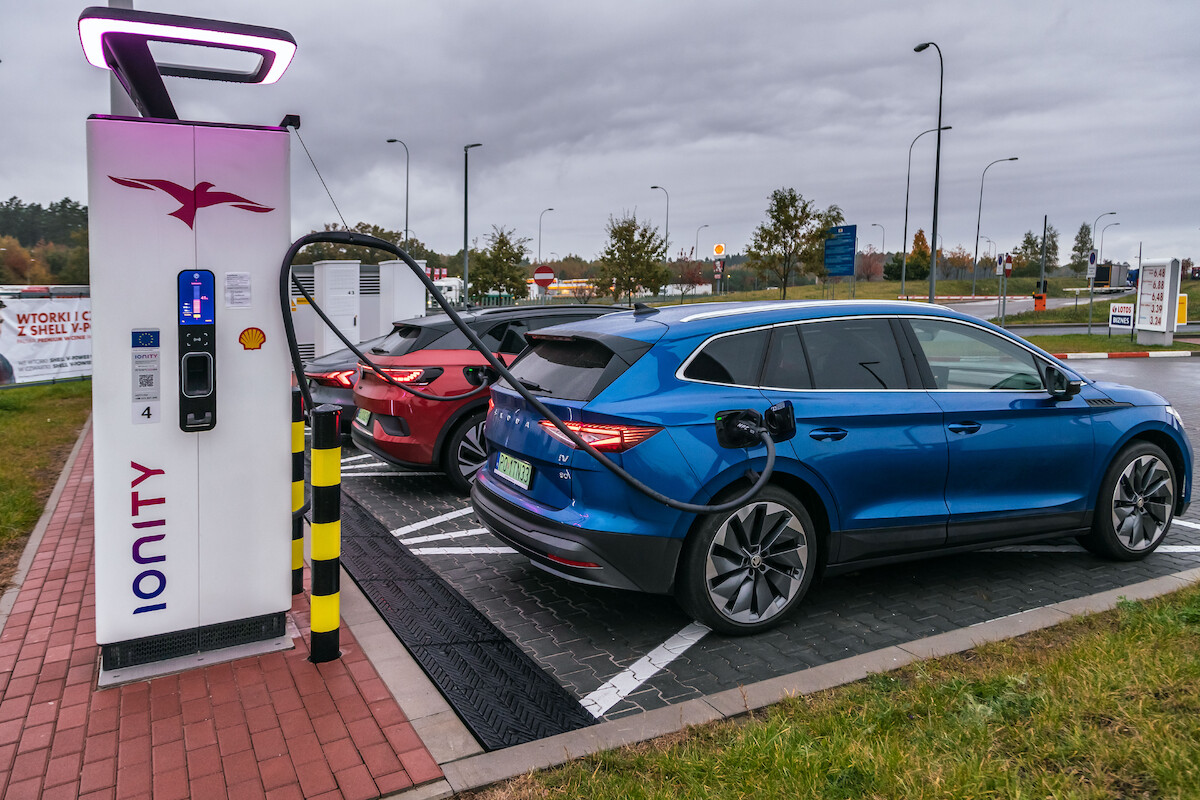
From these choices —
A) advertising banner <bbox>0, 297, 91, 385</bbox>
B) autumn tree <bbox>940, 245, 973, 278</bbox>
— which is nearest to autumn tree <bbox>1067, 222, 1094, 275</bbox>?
autumn tree <bbox>940, 245, 973, 278</bbox>

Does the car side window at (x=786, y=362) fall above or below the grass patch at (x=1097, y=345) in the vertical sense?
above

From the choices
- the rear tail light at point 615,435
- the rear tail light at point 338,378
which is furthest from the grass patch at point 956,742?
the rear tail light at point 338,378

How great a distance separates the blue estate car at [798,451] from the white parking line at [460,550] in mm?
978

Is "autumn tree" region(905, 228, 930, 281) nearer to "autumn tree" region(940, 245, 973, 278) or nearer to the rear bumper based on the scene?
"autumn tree" region(940, 245, 973, 278)

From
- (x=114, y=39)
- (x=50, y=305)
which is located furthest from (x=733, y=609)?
(x=50, y=305)

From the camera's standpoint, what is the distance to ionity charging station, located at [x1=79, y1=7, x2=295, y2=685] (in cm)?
349

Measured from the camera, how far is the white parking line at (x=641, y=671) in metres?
3.65

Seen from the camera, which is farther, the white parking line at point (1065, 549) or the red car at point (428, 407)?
the red car at point (428, 407)

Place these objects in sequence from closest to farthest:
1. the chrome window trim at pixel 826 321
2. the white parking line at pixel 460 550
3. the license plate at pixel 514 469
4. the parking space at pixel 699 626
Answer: the parking space at pixel 699 626
the chrome window trim at pixel 826 321
the license plate at pixel 514 469
the white parking line at pixel 460 550

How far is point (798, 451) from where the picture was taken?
426cm

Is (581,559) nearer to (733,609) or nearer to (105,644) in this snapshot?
(733,609)

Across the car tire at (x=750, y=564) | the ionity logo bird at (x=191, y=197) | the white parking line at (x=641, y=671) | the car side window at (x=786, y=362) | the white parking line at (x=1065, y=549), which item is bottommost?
the white parking line at (x=641, y=671)

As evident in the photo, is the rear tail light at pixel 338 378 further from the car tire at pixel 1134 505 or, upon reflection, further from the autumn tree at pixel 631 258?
the autumn tree at pixel 631 258

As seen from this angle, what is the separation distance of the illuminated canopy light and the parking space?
2.96 m
